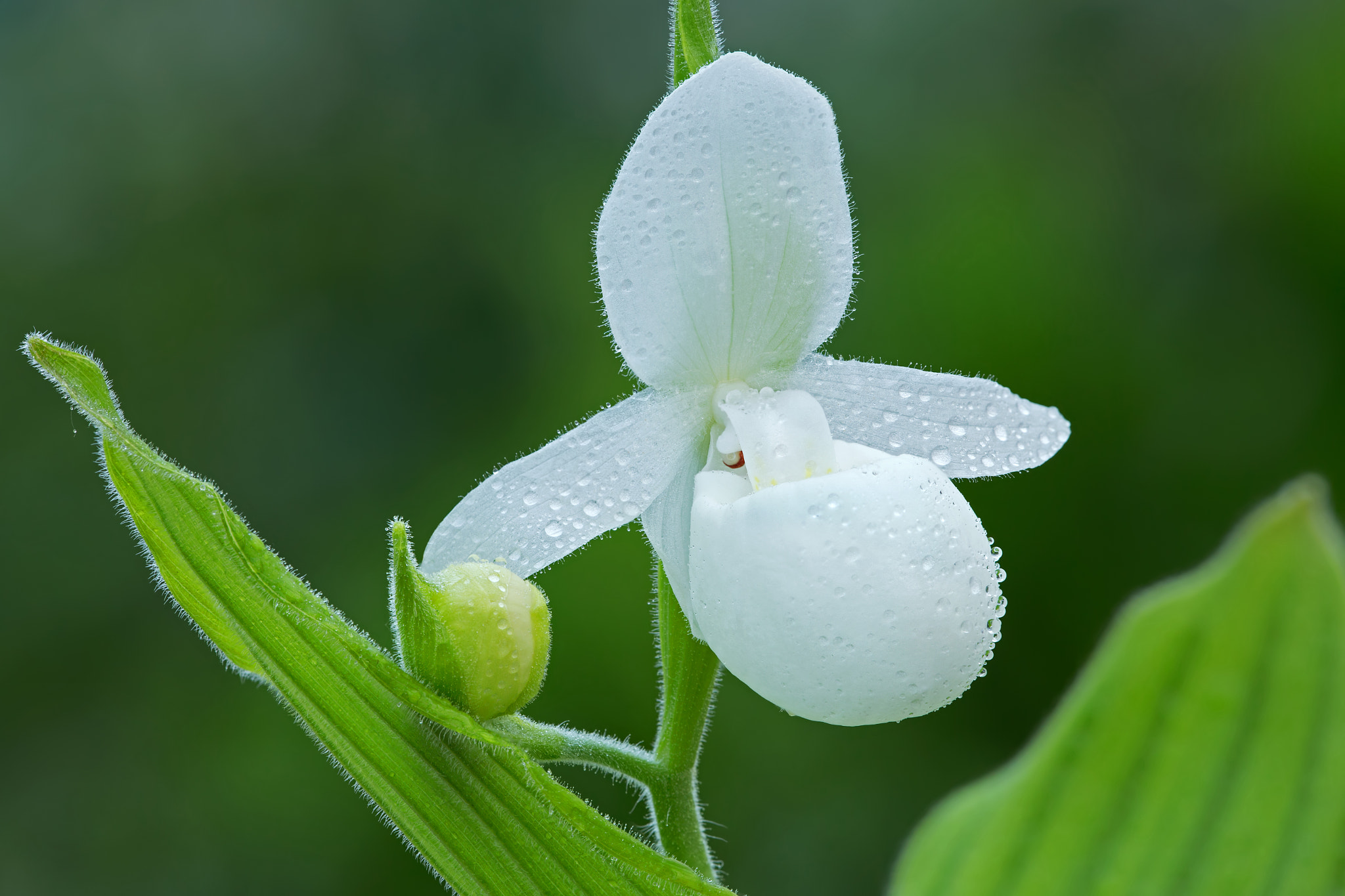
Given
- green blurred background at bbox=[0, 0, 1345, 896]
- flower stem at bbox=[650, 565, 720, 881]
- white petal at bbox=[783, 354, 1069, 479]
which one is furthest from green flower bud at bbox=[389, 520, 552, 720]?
green blurred background at bbox=[0, 0, 1345, 896]

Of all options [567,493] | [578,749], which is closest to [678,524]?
[567,493]

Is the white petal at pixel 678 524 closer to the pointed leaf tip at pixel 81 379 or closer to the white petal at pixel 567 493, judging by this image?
the white petal at pixel 567 493

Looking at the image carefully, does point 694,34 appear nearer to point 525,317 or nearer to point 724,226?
point 724,226

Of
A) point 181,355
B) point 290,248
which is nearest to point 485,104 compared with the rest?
point 290,248

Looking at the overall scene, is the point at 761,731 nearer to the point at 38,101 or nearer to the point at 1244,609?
the point at 1244,609

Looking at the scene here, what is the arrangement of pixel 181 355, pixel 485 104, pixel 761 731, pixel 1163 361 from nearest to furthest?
pixel 761 731 < pixel 1163 361 < pixel 181 355 < pixel 485 104

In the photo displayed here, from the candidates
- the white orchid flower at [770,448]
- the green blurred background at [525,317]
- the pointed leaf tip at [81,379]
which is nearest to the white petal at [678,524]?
the white orchid flower at [770,448]

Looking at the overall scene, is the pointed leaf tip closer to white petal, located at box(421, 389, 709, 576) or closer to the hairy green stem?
white petal, located at box(421, 389, 709, 576)
